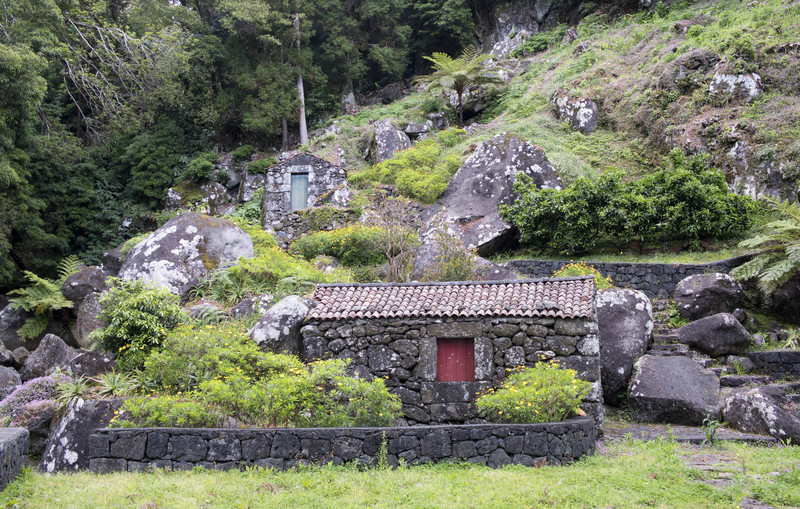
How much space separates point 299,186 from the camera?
2494 cm

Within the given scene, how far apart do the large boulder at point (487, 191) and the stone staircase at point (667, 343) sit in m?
6.27

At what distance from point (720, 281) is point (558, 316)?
6884 mm

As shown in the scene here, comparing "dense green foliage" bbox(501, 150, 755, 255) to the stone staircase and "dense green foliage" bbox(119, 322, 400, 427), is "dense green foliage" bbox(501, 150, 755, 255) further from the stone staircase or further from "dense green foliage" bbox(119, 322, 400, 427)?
"dense green foliage" bbox(119, 322, 400, 427)

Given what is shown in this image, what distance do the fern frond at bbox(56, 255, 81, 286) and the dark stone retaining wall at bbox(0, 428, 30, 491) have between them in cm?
1609

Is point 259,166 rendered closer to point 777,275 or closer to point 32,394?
point 32,394

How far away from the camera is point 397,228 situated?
19.7m

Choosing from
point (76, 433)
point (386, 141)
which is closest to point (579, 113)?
point (386, 141)

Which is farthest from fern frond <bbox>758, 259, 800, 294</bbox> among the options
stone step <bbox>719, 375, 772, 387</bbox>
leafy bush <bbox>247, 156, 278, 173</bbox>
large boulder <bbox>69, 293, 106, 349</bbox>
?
leafy bush <bbox>247, 156, 278, 173</bbox>

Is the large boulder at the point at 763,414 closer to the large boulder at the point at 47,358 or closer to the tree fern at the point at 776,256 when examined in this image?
the tree fern at the point at 776,256

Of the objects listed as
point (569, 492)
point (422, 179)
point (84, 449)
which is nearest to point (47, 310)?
point (84, 449)

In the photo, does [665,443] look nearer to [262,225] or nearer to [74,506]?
[74,506]

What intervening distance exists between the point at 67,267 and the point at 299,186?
32.3 ft

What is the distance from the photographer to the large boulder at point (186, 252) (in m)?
16.8

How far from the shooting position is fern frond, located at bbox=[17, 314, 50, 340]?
20.6 meters
